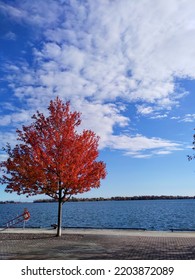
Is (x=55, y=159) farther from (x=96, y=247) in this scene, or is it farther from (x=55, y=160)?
(x=96, y=247)

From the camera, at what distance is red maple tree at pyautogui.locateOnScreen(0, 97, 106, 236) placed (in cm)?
2194

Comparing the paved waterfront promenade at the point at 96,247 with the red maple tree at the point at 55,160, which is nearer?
the paved waterfront promenade at the point at 96,247

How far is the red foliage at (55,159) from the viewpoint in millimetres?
21938

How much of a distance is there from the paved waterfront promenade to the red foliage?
328 cm

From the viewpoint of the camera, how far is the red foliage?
864 inches

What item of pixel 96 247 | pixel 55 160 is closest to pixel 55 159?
pixel 55 160

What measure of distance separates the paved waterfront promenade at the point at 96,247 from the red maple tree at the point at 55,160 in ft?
10.0

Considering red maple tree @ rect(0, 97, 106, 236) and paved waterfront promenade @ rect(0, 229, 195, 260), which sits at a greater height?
red maple tree @ rect(0, 97, 106, 236)

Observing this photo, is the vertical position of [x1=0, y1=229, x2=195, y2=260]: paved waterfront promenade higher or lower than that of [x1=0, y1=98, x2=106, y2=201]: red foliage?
lower

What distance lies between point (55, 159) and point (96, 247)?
679 centimetres

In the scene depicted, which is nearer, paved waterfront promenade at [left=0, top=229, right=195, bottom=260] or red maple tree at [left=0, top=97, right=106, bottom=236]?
paved waterfront promenade at [left=0, top=229, right=195, bottom=260]

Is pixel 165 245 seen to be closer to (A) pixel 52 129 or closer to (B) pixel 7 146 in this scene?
(A) pixel 52 129

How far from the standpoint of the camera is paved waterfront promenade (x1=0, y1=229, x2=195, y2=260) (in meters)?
15.0

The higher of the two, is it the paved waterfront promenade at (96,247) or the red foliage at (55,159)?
the red foliage at (55,159)
